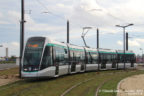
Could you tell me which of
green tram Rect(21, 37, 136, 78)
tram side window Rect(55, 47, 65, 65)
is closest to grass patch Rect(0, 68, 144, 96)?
green tram Rect(21, 37, 136, 78)

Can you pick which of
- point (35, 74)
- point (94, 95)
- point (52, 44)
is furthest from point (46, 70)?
point (94, 95)

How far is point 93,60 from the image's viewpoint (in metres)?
30.5

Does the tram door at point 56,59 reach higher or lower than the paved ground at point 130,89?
higher

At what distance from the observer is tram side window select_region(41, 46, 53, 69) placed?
17.3m

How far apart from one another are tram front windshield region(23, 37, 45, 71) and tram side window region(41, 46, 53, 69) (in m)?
0.36

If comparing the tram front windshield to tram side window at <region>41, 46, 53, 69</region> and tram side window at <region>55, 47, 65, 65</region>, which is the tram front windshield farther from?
tram side window at <region>55, 47, 65, 65</region>

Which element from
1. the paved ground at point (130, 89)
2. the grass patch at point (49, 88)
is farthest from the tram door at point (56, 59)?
the paved ground at point (130, 89)

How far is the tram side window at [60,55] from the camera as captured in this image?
19264 mm

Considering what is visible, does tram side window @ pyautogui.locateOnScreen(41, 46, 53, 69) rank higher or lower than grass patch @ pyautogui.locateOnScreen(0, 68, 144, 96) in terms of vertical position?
higher

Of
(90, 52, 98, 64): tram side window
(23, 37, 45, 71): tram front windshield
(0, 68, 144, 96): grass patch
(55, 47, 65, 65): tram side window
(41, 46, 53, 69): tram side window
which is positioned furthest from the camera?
(90, 52, 98, 64): tram side window

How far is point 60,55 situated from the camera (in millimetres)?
20078

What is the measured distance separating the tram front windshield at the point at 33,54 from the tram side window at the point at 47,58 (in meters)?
0.36

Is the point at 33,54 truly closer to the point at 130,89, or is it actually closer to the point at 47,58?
the point at 47,58

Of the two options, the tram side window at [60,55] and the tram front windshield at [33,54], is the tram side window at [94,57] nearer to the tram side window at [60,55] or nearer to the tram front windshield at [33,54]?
the tram side window at [60,55]
